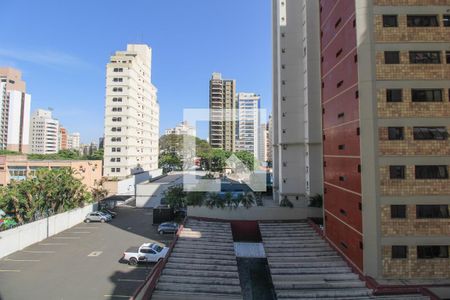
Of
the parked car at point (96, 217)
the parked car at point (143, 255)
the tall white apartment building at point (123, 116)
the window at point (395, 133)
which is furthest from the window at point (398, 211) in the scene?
the tall white apartment building at point (123, 116)

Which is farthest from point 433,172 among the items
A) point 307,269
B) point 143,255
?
point 143,255

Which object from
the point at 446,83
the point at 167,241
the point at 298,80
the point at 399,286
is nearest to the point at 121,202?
the point at 167,241

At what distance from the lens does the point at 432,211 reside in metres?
12.0

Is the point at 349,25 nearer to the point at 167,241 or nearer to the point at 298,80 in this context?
the point at 298,80

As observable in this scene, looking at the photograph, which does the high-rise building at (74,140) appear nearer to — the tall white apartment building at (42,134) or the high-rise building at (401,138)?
the tall white apartment building at (42,134)

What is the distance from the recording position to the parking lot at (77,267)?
40.8 feet

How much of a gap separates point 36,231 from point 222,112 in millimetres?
59071

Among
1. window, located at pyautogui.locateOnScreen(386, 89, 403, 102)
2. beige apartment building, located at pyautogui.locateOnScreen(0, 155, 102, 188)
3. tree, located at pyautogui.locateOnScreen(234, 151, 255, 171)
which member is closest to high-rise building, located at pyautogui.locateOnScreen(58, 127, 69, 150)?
beige apartment building, located at pyautogui.locateOnScreen(0, 155, 102, 188)

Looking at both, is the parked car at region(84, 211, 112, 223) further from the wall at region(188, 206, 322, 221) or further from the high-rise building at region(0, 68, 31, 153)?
the high-rise building at region(0, 68, 31, 153)

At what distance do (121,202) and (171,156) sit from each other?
35585mm

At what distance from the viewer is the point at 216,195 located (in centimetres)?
2127

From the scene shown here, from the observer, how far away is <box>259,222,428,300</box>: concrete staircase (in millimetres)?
11484

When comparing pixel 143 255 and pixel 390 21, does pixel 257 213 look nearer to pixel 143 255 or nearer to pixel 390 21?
pixel 143 255

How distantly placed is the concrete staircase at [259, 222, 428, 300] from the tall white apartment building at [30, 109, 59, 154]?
374ft
